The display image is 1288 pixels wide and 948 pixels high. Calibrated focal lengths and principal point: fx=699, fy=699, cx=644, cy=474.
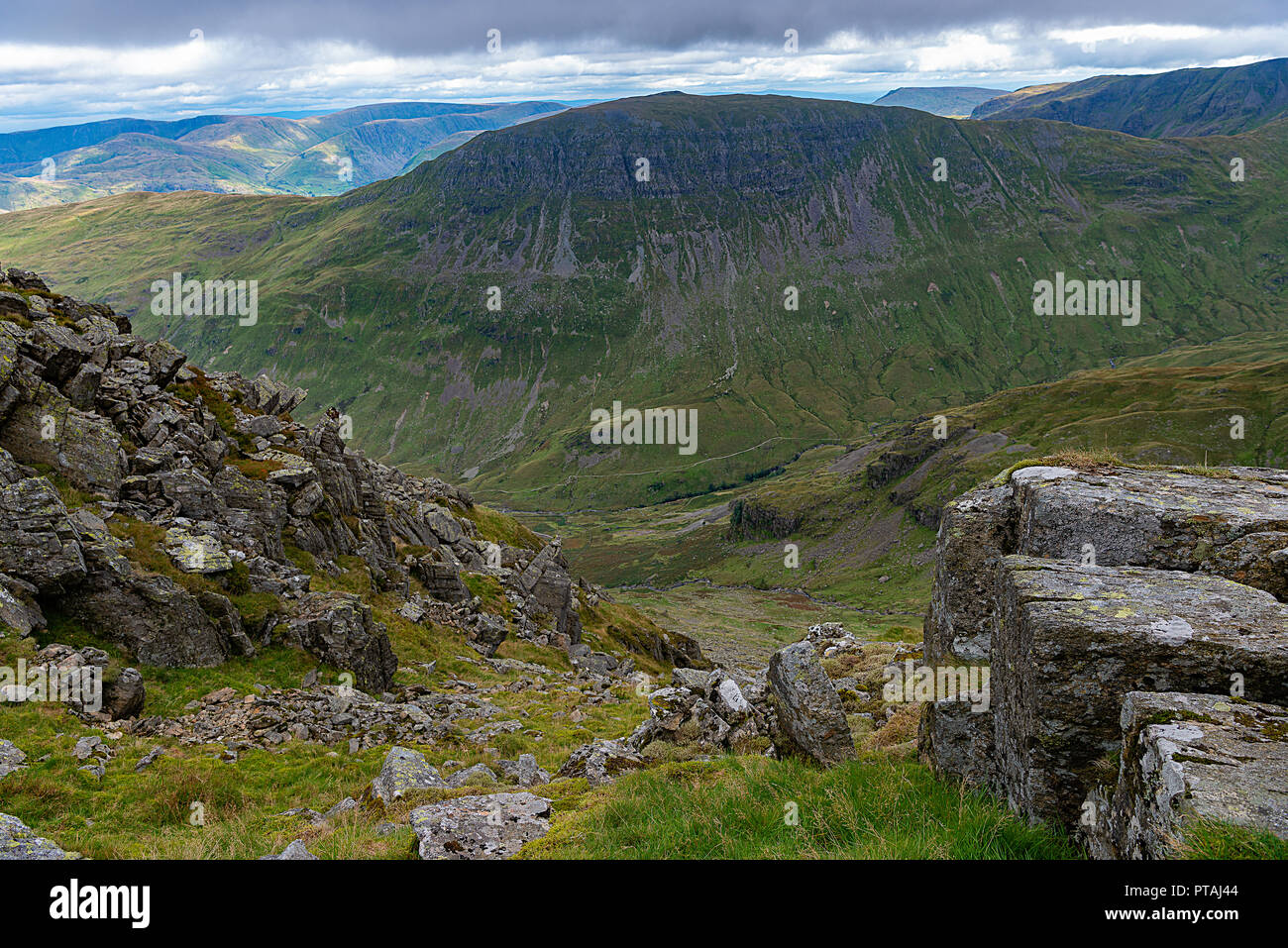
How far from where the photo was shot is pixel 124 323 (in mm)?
45562

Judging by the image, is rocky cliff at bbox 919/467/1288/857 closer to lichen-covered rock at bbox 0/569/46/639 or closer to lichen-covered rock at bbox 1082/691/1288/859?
lichen-covered rock at bbox 1082/691/1288/859

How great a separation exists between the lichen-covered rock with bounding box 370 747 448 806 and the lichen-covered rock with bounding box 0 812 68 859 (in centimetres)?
717

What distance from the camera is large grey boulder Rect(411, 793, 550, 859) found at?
12.0 meters

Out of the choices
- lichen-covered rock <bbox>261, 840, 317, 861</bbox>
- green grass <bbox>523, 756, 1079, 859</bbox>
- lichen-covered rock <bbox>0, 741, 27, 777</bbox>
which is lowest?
lichen-covered rock <bbox>0, 741, 27, 777</bbox>

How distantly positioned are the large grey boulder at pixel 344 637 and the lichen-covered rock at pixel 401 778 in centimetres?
1316

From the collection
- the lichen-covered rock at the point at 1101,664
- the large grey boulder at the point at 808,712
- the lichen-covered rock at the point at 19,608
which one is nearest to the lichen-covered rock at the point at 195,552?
the lichen-covered rock at the point at 19,608

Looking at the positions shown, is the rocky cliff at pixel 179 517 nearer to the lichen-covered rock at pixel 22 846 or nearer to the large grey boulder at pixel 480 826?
the lichen-covered rock at pixel 22 846

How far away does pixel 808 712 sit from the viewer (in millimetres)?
16328

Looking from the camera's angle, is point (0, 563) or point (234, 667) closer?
point (0, 563)

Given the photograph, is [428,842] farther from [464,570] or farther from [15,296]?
[464,570]

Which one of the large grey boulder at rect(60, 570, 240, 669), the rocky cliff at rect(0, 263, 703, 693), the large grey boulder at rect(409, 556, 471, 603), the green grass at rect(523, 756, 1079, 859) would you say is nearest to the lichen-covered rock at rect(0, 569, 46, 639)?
the rocky cliff at rect(0, 263, 703, 693)

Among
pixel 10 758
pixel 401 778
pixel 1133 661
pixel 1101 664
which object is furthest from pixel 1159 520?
pixel 10 758

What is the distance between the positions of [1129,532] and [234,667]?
31.7 m
